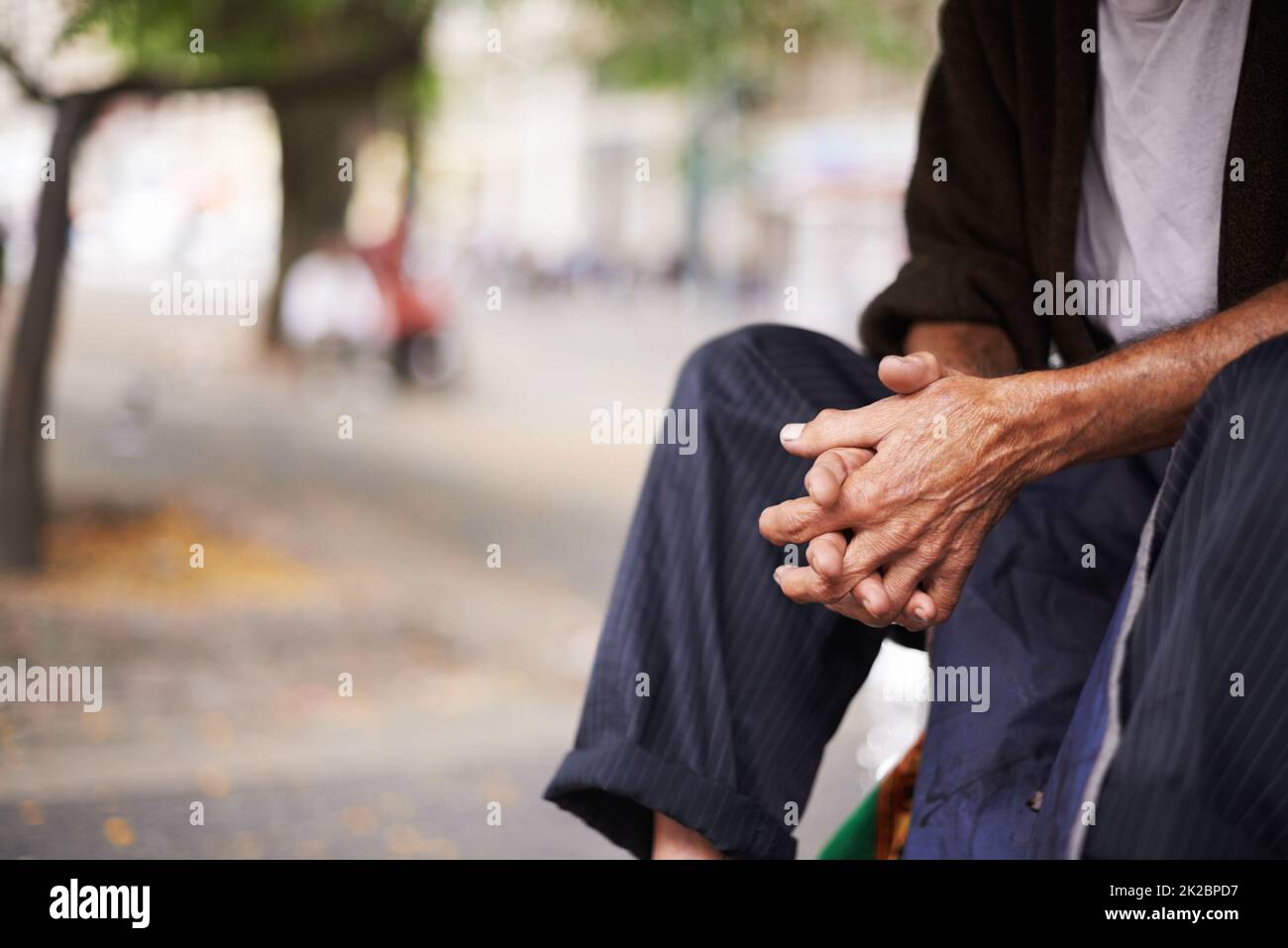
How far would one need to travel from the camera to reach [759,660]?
159 cm

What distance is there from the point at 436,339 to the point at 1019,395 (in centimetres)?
1459

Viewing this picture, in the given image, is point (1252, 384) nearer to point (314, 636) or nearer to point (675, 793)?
point (675, 793)

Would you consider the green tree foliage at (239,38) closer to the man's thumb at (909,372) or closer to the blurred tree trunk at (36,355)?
the blurred tree trunk at (36,355)

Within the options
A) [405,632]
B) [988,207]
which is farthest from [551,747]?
[988,207]

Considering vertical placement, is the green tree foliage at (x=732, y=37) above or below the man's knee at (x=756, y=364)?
above

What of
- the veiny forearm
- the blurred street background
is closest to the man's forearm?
the veiny forearm

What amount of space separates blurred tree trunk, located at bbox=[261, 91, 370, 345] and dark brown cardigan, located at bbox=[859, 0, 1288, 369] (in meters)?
10.8

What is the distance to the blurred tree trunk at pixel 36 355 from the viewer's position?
624cm

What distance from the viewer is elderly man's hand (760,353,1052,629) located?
4.75ft

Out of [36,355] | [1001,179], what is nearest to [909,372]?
[1001,179]

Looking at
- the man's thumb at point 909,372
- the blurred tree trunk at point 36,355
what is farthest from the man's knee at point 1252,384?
the blurred tree trunk at point 36,355

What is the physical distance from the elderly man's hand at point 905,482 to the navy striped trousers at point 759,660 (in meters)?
0.12

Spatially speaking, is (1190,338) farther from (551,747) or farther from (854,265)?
(854,265)
